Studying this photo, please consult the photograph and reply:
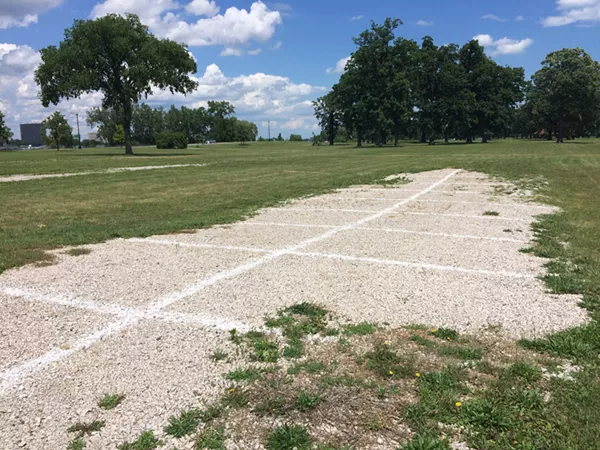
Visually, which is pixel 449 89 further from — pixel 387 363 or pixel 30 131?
pixel 30 131

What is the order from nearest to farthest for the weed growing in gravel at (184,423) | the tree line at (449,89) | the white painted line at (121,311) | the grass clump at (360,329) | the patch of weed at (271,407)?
the weed growing in gravel at (184,423) < the patch of weed at (271,407) < the grass clump at (360,329) < the white painted line at (121,311) < the tree line at (449,89)

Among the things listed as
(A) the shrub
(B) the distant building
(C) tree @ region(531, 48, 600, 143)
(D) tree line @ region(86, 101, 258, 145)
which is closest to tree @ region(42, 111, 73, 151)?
(A) the shrub

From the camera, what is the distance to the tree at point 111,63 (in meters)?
36.7

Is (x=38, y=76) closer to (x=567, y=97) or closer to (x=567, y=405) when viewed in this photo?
(x=567, y=405)

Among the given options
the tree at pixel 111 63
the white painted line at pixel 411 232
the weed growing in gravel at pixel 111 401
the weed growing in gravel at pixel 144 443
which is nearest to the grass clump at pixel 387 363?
the weed growing in gravel at pixel 144 443

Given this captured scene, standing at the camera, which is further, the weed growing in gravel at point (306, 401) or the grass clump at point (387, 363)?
the grass clump at point (387, 363)

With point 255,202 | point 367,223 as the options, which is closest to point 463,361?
point 367,223

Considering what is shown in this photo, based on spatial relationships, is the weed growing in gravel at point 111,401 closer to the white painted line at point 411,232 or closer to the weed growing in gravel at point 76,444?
the weed growing in gravel at point 76,444

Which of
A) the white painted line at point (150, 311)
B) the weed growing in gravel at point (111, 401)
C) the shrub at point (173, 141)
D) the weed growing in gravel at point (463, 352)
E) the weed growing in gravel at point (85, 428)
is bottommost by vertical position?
the weed growing in gravel at point (85, 428)

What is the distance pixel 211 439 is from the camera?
2.52m

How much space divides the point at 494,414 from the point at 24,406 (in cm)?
281

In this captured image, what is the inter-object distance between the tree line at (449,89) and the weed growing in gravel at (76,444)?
195ft

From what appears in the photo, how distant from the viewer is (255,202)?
11.8 meters

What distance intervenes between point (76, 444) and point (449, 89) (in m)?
71.9
